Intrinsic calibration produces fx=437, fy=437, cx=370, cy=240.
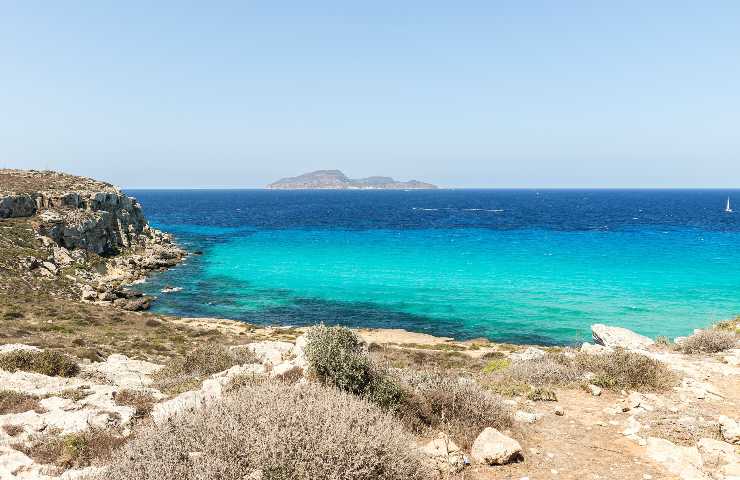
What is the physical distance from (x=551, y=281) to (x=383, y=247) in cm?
3510

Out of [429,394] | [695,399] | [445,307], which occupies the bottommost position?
[445,307]

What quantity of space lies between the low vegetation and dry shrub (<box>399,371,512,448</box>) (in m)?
12.0

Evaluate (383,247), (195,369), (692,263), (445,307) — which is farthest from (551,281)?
(195,369)

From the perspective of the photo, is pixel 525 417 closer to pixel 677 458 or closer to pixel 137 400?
pixel 677 458

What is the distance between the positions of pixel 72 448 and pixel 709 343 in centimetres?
2118

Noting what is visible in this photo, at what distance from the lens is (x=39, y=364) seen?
1598 centimetres

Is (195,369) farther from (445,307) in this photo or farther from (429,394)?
(445,307)

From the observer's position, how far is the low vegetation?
17.3 metres

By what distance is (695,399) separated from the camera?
38.3 ft

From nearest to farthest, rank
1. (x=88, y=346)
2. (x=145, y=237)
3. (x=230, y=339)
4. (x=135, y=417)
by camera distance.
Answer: (x=135, y=417), (x=88, y=346), (x=230, y=339), (x=145, y=237)

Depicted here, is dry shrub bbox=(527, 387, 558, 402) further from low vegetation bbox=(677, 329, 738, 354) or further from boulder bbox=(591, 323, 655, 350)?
boulder bbox=(591, 323, 655, 350)

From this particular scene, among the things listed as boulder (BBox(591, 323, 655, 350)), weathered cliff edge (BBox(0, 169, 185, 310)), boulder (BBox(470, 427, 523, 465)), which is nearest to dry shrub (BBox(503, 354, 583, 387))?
boulder (BBox(470, 427, 523, 465))

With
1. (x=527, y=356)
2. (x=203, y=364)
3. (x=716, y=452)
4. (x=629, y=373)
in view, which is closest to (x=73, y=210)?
(x=203, y=364)

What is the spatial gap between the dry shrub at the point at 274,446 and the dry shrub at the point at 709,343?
1623cm
